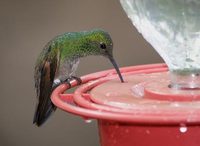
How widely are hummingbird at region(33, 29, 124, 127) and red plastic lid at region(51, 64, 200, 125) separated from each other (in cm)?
48

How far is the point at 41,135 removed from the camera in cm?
382

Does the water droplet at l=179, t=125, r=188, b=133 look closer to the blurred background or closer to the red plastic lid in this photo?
the red plastic lid

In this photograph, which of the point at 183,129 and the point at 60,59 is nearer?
the point at 183,129

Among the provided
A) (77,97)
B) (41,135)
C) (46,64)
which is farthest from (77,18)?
(77,97)

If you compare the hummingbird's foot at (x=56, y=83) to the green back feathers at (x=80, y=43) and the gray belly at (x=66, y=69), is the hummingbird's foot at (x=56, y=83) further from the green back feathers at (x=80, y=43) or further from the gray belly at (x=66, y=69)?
the green back feathers at (x=80, y=43)

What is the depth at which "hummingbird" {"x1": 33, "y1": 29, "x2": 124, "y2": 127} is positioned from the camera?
6.52 feet

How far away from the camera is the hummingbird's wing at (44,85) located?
6.47 ft

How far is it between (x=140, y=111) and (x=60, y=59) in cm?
133

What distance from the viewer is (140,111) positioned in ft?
3.49

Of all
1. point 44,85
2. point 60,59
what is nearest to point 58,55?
point 60,59

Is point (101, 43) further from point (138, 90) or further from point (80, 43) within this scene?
point (138, 90)

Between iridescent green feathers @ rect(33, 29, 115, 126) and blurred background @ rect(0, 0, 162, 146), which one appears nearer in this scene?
iridescent green feathers @ rect(33, 29, 115, 126)

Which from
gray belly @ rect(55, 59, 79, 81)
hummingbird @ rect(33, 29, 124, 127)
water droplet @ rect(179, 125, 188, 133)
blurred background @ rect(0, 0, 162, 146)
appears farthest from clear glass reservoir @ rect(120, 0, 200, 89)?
blurred background @ rect(0, 0, 162, 146)

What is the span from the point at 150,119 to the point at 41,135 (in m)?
2.87
